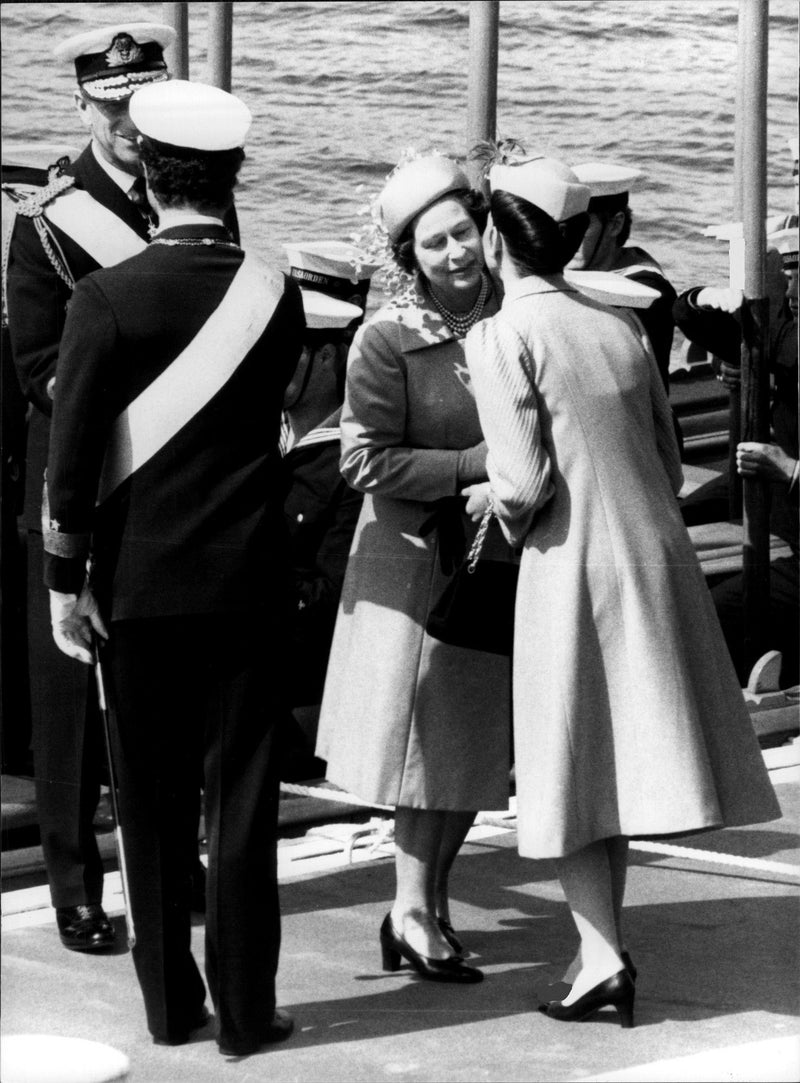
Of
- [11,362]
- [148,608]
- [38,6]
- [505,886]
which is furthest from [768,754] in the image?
[38,6]

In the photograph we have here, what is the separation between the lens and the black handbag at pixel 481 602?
177 inches

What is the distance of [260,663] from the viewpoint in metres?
4.18

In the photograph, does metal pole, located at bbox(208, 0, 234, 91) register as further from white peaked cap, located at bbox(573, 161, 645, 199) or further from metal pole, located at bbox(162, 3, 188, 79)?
white peaked cap, located at bbox(573, 161, 645, 199)

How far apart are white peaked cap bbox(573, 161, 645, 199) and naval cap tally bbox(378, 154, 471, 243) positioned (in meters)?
0.23

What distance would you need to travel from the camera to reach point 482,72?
442 centimetres

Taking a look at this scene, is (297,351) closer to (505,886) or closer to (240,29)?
(240,29)

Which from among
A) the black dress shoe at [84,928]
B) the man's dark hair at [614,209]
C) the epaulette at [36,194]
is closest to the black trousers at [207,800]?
the black dress shoe at [84,928]

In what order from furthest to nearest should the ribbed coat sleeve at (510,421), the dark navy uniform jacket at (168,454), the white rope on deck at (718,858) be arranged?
the white rope on deck at (718,858), the ribbed coat sleeve at (510,421), the dark navy uniform jacket at (168,454)

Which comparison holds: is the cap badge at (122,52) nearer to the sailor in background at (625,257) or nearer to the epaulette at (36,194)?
the epaulette at (36,194)

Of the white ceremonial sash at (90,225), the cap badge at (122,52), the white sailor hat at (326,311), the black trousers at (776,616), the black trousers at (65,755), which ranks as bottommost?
the black trousers at (65,755)

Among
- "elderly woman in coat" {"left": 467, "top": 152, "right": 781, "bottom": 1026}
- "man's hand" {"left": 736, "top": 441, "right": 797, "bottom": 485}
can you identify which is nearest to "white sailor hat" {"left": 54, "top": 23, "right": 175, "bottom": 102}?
"elderly woman in coat" {"left": 467, "top": 152, "right": 781, "bottom": 1026}

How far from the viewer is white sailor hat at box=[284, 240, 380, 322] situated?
174 inches

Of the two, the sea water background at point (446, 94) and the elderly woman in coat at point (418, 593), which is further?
the elderly woman in coat at point (418, 593)

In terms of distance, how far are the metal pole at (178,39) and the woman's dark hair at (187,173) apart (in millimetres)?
324
